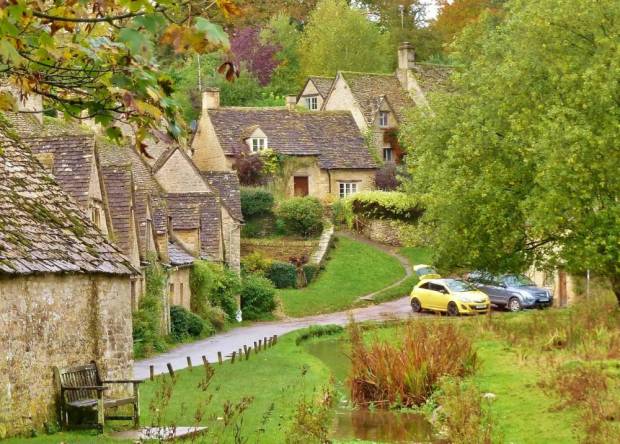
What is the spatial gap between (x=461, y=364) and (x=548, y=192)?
10.1 m

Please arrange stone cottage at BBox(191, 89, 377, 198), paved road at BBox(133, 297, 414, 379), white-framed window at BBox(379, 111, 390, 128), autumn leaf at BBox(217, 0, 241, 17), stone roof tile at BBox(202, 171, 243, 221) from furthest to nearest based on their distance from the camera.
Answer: white-framed window at BBox(379, 111, 390, 128)
stone cottage at BBox(191, 89, 377, 198)
stone roof tile at BBox(202, 171, 243, 221)
paved road at BBox(133, 297, 414, 379)
autumn leaf at BBox(217, 0, 241, 17)

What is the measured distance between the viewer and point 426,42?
10838 centimetres

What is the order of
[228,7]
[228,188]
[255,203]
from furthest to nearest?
1. [255,203]
2. [228,188]
3. [228,7]

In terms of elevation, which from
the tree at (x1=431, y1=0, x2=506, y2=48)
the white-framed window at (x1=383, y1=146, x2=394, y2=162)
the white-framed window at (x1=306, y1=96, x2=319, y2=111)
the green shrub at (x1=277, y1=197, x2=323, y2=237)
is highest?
the tree at (x1=431, y1=0, x2=506, y2=48)

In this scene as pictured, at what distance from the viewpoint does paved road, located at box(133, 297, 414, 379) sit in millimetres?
36775

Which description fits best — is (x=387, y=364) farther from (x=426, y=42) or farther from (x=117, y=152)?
(x=426, y=42)

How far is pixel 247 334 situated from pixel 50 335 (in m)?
28.3

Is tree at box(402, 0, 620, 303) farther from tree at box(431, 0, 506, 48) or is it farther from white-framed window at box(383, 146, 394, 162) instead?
tree at box(431, 0, 506, 48)

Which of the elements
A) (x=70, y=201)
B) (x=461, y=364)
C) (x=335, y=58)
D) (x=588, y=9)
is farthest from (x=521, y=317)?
(x=335, y=58)

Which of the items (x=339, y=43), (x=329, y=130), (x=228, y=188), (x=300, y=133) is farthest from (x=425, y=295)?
(x=339, y=43)

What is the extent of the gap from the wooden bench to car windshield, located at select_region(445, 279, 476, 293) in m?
33.8

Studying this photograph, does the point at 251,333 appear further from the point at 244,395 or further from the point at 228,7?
the point at 228,7

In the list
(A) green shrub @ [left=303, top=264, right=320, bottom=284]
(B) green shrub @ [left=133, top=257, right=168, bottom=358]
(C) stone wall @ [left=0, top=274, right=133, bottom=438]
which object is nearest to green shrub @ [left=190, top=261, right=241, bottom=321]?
(B) green shrub @ [left=133, top=257, right=168, bottom=358]

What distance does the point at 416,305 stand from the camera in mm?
55562
